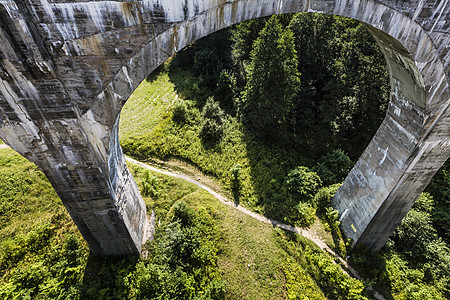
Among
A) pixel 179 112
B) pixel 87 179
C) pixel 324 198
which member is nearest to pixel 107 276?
pixel 87 179

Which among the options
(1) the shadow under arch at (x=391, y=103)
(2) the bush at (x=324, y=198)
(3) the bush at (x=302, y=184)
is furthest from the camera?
(3) the bush at (x=302, y=184)

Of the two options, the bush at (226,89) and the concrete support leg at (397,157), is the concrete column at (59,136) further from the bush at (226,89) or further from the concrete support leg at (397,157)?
the bush at (226,89)

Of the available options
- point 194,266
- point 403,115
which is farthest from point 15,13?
point 403,115

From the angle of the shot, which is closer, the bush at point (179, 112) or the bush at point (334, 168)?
the bush at point (334, 168)

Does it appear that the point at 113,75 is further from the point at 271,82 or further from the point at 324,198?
the point at 324,198

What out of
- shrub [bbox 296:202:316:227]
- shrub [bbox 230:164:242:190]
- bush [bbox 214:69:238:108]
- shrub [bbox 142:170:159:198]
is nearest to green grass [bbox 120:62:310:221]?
shrub [bbox 230:164:242:190]

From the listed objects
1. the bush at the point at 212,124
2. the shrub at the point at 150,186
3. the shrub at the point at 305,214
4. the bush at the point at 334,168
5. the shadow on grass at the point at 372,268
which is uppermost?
the bush at the point at 212,124

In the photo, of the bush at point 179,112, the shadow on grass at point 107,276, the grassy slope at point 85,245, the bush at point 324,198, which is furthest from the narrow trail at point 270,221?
the shadow on grass at point 107,276
